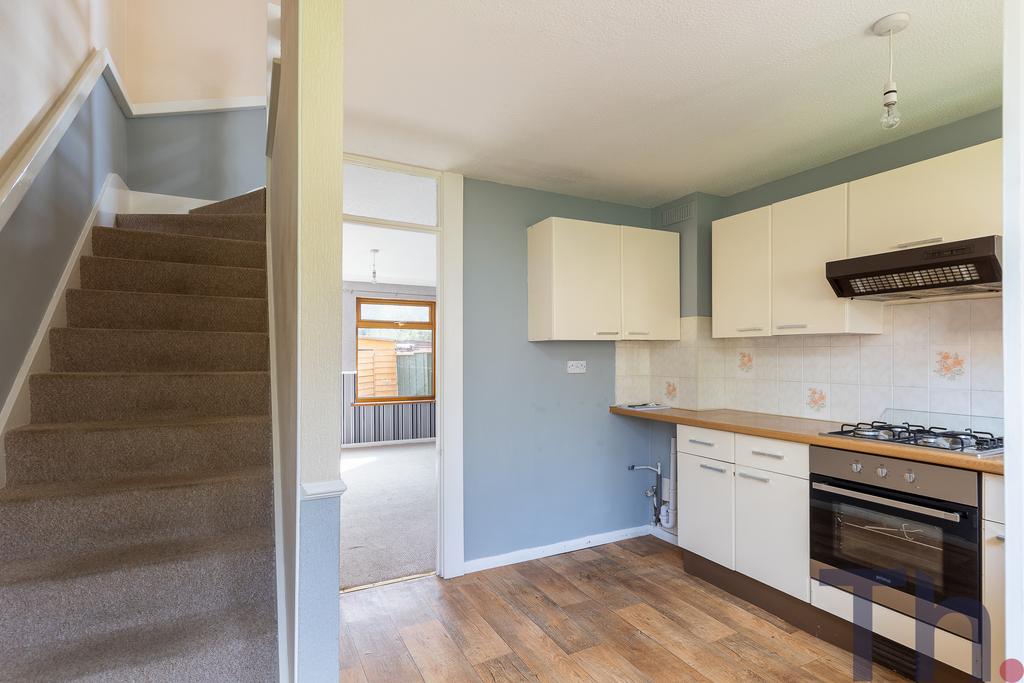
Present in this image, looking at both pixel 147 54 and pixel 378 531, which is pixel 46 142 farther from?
pixel 378 531

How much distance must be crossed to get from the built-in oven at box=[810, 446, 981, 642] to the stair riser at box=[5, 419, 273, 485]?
2.44 metres

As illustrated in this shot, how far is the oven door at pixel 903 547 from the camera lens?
1.88m

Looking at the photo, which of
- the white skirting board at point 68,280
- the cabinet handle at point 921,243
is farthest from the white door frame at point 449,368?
the cabinet handle at point 921,243

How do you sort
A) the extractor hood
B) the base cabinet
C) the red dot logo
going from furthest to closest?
the base cabinet, the extractor hood, the red dot logo

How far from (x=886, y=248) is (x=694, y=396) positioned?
1.46 meters

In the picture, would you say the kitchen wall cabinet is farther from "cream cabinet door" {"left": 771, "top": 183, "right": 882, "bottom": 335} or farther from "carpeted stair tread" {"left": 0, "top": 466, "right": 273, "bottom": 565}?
"carpeted stair tread" {"left": 0, "top": 466, "right": 273, "bottom": 565}

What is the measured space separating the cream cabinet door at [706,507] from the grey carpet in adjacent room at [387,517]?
1.62 metres

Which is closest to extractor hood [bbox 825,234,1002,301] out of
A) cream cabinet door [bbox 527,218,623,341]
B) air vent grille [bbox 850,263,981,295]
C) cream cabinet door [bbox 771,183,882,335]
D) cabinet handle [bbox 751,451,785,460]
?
air vent grille [bbox 850,263,981,295]

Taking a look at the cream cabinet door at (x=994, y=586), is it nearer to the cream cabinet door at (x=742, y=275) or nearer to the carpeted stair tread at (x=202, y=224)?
the cream cabinet door at (x=742, y=275)

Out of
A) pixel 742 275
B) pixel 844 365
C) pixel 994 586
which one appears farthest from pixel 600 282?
pixel 994 586

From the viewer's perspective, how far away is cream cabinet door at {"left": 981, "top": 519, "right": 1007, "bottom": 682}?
178 centimetres

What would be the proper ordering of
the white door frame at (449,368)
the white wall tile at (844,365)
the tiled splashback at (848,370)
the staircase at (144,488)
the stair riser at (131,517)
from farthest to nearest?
the white door frame at (449,368) < the white wall tile at (844,365) < the tiled splashback at (848,370) < the stair riser at (131,517) < the staircase at (144,488)

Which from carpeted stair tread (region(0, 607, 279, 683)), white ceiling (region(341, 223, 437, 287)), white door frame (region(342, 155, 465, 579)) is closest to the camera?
carpeted stair tread (region(0, 607, 279, 683))

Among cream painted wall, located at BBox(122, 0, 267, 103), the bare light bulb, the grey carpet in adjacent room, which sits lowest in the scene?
the grey carpet in adjacent room
